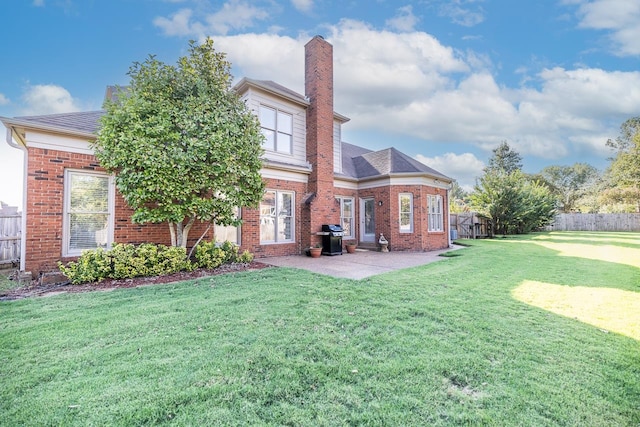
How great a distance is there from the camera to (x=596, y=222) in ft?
87.2

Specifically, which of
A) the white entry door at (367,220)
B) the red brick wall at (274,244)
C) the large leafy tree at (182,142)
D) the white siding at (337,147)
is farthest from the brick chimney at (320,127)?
the large leafy tree at (182,142)

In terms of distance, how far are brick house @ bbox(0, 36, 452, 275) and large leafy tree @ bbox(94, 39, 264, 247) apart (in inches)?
37.5

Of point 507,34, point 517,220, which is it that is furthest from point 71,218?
point 517,220

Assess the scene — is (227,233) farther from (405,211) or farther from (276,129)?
(405,211)

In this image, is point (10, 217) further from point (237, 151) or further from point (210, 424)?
point (210, 424)

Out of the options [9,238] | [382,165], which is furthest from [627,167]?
[9,238]

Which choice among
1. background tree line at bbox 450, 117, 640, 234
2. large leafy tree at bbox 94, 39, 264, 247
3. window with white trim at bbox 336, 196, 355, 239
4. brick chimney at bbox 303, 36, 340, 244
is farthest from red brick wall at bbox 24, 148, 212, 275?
background tree line at bbox 450, 117, 640, 234

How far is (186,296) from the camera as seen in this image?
15.8 ft

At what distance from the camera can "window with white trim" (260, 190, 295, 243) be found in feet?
32.5

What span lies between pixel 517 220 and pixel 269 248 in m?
19.4

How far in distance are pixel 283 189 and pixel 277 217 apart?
3.53 feet

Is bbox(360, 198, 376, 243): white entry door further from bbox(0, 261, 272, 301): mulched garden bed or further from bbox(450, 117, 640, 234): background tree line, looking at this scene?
bbox(450, 117, 640, 234): background tree line

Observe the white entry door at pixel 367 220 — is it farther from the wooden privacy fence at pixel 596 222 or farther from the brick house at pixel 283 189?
the wooden privacy fence at pixel 596 222

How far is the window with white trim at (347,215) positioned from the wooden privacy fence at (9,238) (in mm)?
10946
